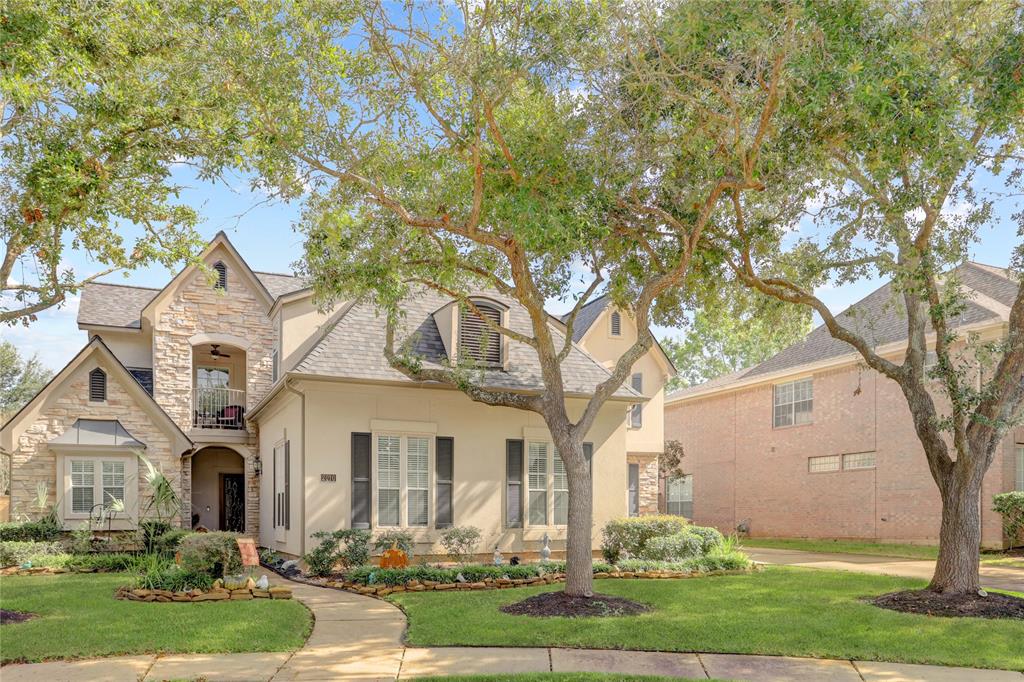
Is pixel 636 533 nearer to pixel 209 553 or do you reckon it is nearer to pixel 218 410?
pixel 209 553

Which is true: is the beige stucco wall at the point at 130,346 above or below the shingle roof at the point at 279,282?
below

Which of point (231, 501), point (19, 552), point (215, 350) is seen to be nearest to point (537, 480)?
point (19, 552)

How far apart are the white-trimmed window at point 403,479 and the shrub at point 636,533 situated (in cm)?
372

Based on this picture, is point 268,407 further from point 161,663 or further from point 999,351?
point 999,351

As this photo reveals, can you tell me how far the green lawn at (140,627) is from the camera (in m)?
8.57

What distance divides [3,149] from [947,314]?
12916 mm

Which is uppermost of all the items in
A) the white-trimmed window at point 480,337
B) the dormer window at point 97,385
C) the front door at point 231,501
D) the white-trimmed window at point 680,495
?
the white-trimmed window at point 480,337

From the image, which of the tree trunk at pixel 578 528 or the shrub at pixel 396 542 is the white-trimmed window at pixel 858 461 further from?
the tree trunk at pixel 578 528

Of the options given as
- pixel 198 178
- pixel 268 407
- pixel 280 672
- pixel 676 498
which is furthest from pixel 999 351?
pixel 676 498

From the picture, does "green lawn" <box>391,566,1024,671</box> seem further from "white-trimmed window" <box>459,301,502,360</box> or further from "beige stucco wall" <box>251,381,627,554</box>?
"white-trimmed window" <box>459,301,502,360</box>

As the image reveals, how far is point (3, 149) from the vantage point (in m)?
10.2

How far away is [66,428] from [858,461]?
69.3 feet

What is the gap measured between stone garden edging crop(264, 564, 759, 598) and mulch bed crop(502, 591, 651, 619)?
1941 mm

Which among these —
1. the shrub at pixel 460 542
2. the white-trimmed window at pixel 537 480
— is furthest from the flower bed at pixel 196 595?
the white-trimmed window at pixel 537 480
